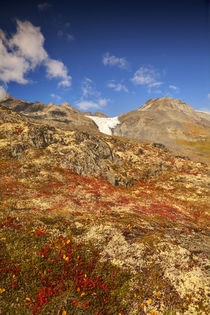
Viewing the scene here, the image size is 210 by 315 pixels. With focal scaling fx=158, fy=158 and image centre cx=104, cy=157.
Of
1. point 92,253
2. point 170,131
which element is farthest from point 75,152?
point 170,131

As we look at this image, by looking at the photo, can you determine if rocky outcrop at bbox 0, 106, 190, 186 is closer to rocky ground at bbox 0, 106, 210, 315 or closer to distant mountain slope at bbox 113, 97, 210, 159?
rocky ground at bbox 0, 106, 210, 315

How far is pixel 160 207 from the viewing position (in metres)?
32.2

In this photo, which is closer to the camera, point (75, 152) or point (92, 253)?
point (92, 253)

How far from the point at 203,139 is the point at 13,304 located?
166m

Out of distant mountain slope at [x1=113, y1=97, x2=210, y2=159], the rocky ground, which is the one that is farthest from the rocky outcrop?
distant mountain slope at [x1=113, y1=97, x2=210, y2=159]

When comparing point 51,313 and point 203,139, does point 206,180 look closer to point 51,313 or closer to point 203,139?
point 51,313

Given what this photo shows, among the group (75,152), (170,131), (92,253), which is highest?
(170,131)

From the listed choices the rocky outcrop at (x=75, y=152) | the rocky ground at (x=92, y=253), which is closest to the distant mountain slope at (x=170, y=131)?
the rocky outcrop at (x=75, y=152)

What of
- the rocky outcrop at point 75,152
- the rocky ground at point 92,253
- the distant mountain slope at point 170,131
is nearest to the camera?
A: the rocky ground at point 92,253

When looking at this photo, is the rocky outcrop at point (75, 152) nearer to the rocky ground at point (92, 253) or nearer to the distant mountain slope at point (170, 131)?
the rocky ground at point (92, 253)

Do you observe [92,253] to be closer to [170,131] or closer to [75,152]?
[75,152]

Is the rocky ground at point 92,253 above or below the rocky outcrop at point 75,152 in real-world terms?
below

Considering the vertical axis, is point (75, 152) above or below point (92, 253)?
above

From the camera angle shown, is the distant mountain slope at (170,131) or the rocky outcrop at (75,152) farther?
the distant mountain slope at (170,131)
